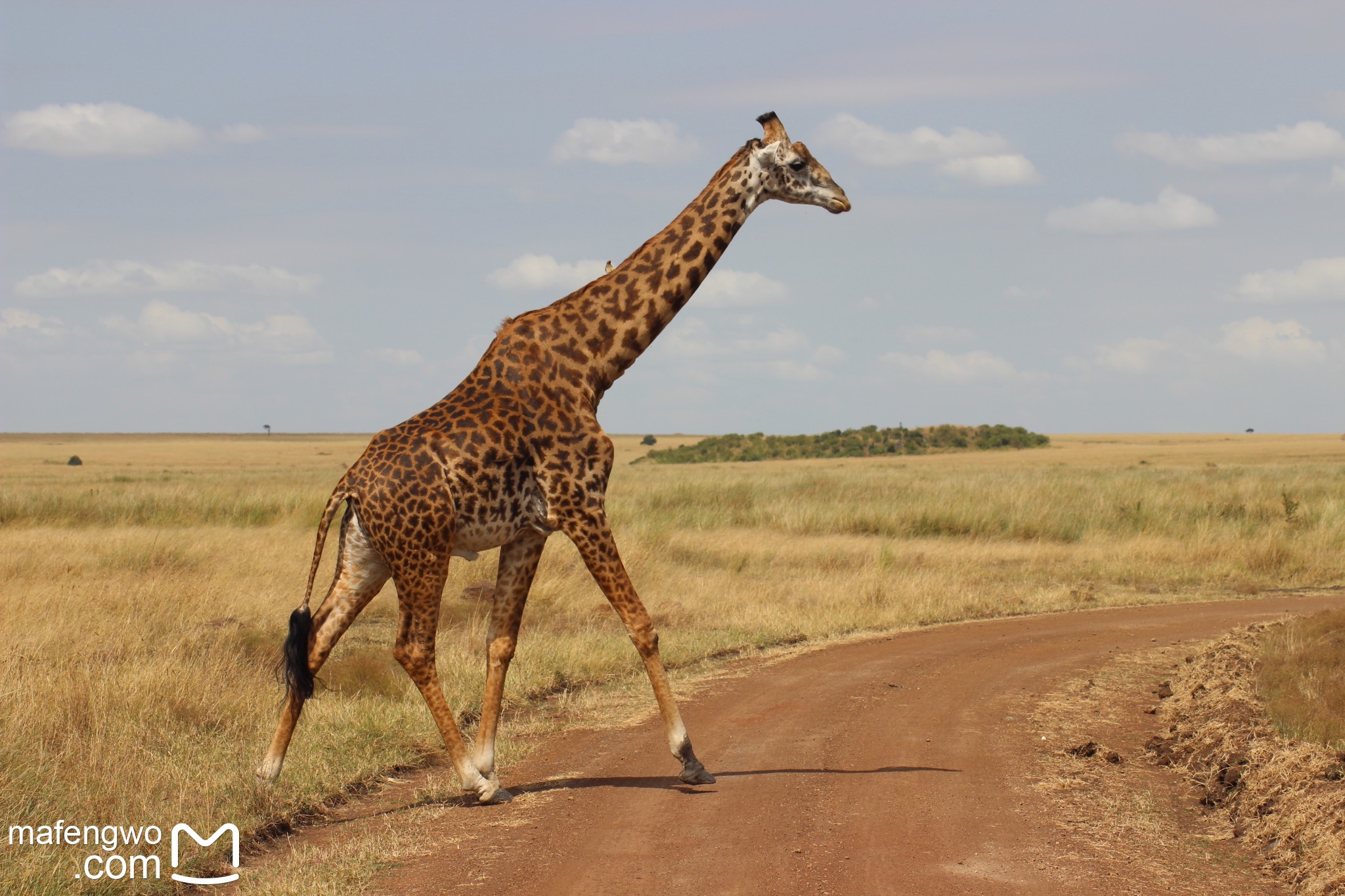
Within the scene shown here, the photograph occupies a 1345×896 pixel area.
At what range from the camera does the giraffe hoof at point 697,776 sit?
672 centimetres

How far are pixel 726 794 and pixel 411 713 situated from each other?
2.96 meters

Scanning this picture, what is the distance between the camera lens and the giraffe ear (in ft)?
24.5

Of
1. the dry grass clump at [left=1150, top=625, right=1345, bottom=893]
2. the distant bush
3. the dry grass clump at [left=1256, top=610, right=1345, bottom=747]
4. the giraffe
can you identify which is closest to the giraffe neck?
the giraffe

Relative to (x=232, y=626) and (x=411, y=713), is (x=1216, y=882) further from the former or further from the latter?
(x=232, y=626)

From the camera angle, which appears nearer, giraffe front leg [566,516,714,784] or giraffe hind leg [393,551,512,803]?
giraffe hind leg [393,551,512,803]

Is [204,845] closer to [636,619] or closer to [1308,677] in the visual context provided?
[636,619]

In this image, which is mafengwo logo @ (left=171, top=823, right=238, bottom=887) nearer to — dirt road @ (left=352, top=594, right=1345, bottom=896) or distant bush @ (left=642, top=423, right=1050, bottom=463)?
dirt road @ (left=352, top=594, right=1345, bottom=896)

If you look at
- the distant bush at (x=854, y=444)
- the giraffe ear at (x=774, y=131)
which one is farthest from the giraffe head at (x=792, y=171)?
the distant bush at (x=854, y=444)

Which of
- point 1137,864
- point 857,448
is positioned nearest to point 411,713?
point 1137,864

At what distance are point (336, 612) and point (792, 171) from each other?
386cm

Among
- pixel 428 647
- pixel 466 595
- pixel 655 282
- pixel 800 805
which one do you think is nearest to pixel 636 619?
pixel 428 647

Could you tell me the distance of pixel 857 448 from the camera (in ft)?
226

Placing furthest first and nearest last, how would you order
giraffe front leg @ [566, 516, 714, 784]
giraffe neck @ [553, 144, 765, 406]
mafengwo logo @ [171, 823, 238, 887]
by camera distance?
giraffe neck @ [553, 144, 765, 406] → giraffe front leg @ [566, 516, 714, 784] → mafengwo logo @ [171, 823, 238, 887]

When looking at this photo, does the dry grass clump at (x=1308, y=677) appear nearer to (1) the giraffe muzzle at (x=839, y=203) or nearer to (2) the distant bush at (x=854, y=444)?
(1) the giraffe muzzle at (x=839, y=203)
